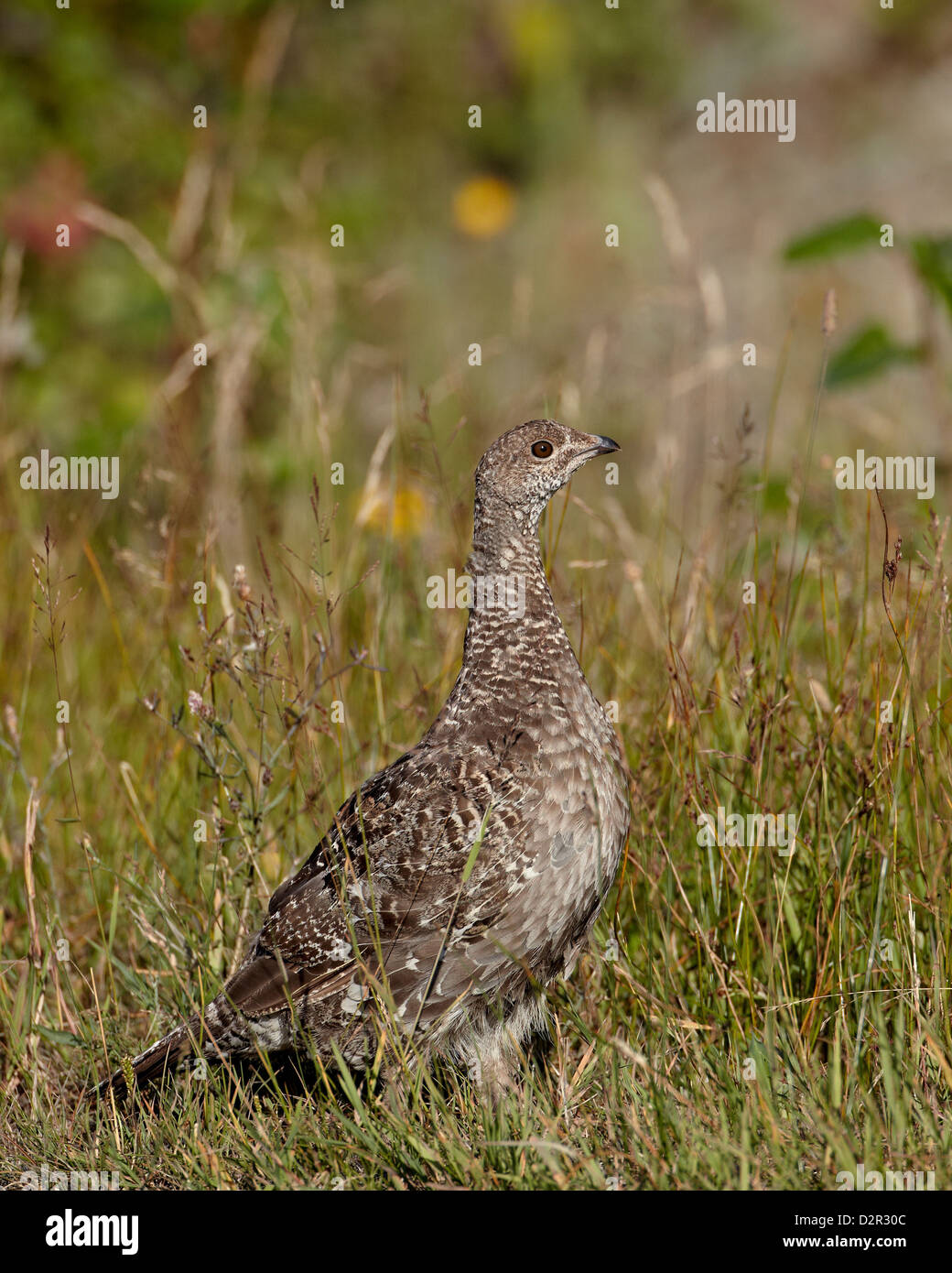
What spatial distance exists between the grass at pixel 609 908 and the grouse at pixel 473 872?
0.15 metres

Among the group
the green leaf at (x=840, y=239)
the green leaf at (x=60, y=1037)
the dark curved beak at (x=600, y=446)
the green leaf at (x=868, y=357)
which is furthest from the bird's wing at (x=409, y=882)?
the green leaf at (x=840, y=239)

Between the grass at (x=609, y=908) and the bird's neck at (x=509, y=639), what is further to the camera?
the bird's neck at (x=509, y=639)

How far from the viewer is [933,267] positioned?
5312mm

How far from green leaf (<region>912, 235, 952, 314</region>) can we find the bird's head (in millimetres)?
2097

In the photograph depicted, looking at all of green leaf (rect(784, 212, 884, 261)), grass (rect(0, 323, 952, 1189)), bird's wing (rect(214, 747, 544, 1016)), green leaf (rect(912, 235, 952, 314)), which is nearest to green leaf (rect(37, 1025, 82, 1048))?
grass (rect(0, 323, 952, 1189))

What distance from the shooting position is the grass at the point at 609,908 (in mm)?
3217

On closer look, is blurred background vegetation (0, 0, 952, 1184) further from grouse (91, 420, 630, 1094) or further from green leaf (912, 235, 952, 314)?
grouse (91, 420, 630, 1094)

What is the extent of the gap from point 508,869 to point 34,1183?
4.64ft

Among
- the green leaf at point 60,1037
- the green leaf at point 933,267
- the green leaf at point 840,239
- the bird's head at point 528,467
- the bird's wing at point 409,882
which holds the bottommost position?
the green leaf at point 60,1037

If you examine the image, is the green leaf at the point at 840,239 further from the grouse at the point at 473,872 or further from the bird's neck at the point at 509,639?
the bird's neck at the point at 509,639

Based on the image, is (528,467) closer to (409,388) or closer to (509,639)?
(509,639)

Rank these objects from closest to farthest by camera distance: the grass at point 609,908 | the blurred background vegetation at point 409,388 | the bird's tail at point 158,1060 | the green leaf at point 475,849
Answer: the grass at point 609,908
the green leaf at point 475,849
the bird's tail at point 158,1060
the blurred background vegetation at point 409,388
